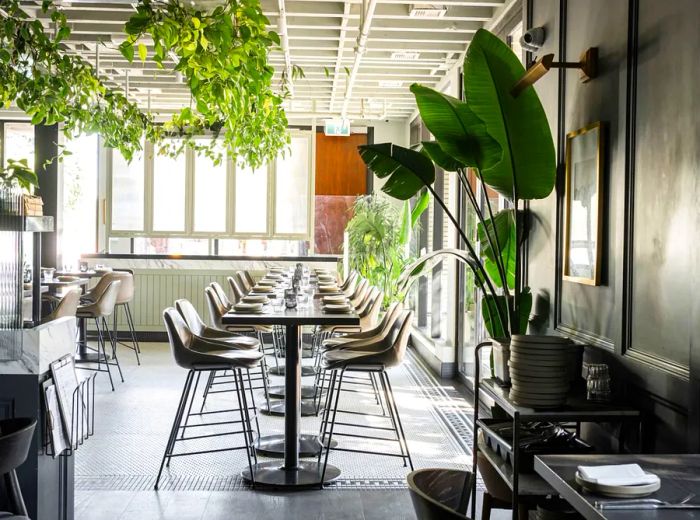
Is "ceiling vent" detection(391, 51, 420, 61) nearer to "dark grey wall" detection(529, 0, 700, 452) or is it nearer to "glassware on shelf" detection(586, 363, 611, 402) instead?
"dark grey wall" detection(529, 0, 700, 452)

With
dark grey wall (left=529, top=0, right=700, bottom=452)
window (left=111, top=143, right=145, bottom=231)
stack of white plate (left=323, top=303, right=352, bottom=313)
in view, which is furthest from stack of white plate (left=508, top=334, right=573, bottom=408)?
window (left=111, top=143, right=145, bottom=231)

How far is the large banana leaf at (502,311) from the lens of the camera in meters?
4.09

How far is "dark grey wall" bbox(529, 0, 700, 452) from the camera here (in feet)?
9.54

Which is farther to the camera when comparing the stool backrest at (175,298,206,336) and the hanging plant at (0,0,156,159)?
the stool backrest at (175,298,206,336)

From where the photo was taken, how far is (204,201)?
1210 centimetres

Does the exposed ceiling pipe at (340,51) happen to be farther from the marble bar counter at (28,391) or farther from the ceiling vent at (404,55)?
the marble bar counter at (28,391)

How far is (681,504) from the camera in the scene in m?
1.99

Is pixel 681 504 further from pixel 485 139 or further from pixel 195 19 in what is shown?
pixel 195 19

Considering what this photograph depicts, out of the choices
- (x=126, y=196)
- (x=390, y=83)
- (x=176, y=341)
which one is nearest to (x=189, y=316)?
(x=176, y=341)

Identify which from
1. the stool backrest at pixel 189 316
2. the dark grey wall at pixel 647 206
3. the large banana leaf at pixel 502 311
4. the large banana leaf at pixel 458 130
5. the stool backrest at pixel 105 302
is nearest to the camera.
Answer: the dark grey wall at pixel 647 206

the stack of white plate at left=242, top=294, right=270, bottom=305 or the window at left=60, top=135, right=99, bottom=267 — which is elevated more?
the window at left=60, top=135, right=99, bottom=267

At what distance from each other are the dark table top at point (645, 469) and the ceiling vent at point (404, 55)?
6.25 meters

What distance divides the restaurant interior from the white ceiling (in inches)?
1.4

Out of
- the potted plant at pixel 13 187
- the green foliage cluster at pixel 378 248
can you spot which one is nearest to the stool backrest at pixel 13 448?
the potted plant at pixel 13 187
